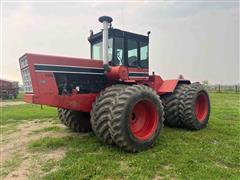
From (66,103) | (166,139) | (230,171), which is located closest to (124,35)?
(66,103)

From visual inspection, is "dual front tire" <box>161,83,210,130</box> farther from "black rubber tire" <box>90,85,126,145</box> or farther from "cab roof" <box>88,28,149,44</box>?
"black rubber tire" <box>90,85,126,145</box>

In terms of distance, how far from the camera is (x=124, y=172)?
4.83m

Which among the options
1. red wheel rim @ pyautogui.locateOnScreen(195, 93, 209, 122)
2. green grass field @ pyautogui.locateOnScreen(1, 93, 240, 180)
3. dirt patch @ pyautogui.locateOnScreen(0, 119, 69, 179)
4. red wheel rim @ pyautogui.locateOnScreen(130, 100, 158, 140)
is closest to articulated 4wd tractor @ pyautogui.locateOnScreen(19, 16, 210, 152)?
red wheel rim @ pyautogui.locateOnScreen(130, 100, 158, 140)

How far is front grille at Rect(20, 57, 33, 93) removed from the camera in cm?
582

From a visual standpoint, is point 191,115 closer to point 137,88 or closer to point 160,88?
point 160,88

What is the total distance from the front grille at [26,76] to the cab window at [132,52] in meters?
2.79

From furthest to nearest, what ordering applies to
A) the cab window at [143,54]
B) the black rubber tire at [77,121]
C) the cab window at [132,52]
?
the black rubber tire at [77,121] < the cab window at [143,54] < the cab window at [132,52]

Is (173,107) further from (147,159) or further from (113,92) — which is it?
(147,159)

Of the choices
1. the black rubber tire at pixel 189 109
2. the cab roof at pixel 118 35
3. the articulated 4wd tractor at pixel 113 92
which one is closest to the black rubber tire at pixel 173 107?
the articulated 4wd tractor at pixel 113 92

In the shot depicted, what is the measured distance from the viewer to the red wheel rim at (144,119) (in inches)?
260

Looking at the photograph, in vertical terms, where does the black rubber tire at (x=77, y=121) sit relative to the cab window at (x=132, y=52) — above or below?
below

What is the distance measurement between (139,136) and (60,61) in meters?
2.59

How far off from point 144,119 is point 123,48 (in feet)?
6.57

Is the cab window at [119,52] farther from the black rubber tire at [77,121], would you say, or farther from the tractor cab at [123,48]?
the black rubber tire at [77,121]
